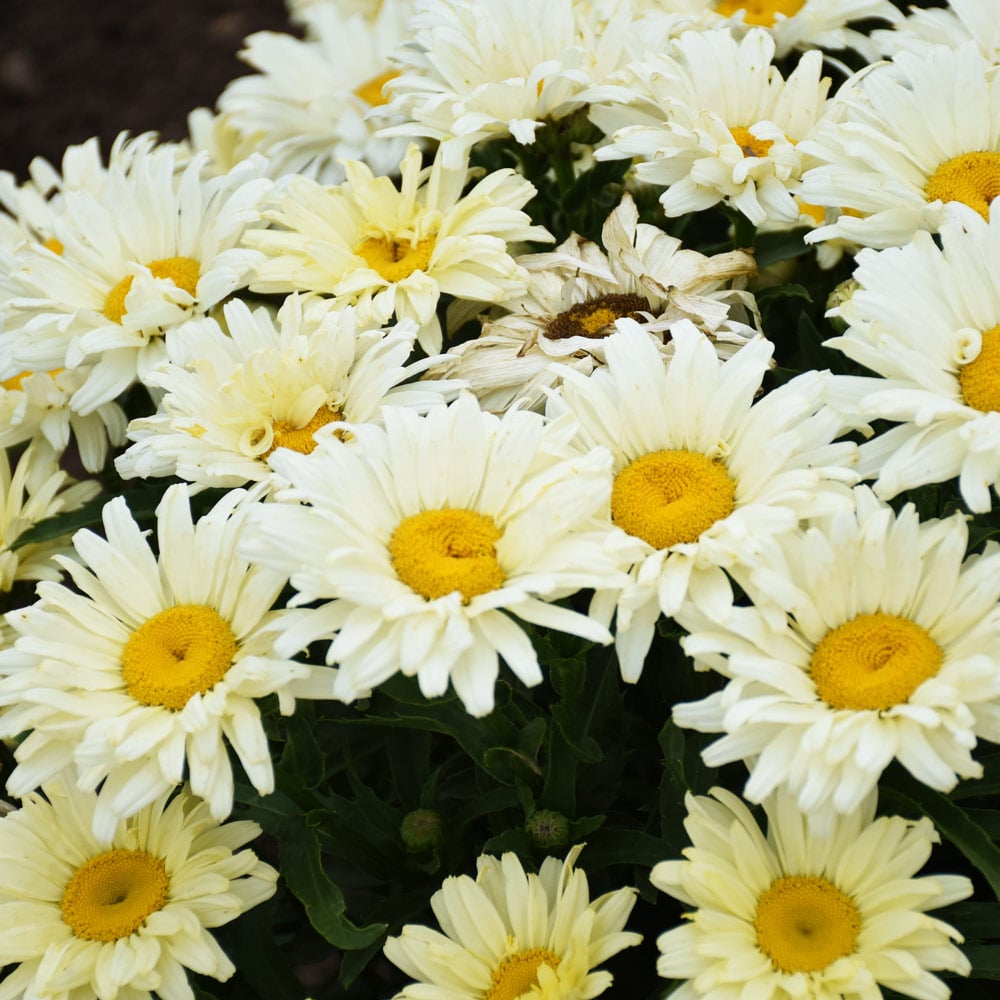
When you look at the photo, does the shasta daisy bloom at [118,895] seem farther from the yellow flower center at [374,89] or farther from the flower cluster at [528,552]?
the yellow flower center at [374,89]

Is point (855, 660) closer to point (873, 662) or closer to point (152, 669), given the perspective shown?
point (873, 662)

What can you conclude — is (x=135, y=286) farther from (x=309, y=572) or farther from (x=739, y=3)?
(x=739, y=3)

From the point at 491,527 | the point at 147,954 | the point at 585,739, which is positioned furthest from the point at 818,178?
the point at 147,954

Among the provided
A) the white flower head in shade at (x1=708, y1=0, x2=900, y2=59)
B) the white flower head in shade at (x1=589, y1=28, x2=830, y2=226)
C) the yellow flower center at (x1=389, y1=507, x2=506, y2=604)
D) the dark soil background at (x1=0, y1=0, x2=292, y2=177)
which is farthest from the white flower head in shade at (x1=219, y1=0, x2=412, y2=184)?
the dark soil background at (x1=0, y1=0, x2=292, y2=177)

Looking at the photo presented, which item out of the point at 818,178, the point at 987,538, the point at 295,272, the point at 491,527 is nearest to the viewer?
the point at 491,527

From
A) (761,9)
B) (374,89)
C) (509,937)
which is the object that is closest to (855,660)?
(509,937)
